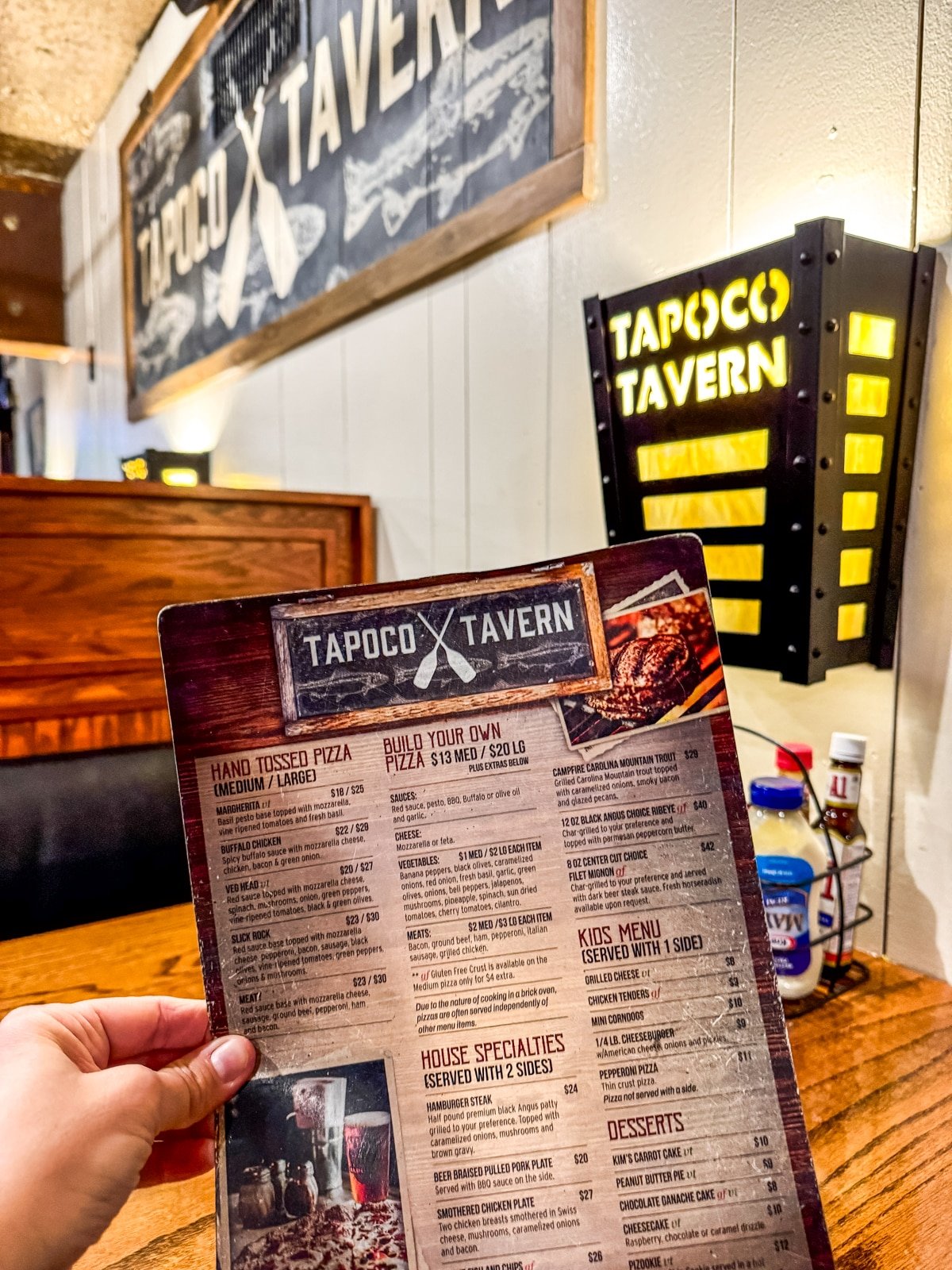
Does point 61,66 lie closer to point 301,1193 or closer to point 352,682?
point 352,682

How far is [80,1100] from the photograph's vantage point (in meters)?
0.42

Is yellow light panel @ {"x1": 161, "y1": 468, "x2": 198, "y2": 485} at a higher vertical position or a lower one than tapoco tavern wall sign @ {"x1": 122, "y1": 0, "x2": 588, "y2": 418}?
lower

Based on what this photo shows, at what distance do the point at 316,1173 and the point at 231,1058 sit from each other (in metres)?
0.07

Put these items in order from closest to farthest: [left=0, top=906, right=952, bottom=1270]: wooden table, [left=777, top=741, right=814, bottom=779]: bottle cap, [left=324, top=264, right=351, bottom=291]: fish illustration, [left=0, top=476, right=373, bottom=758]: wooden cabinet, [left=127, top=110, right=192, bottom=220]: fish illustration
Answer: [left=0, top=906, right=952, bottom=1270]: wooden table
[left=777, top=741, right=814, bottom=779]: bottle cap
[left=0, top=476, right=373, bottom=758]: wooden cabinet
[left=324, top=264, right=351, bottom=291]: fish illustration
[left=127, top=110, right=192, bottom=220]: fish illustration

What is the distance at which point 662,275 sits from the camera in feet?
3.94

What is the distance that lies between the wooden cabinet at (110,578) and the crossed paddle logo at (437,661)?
122 centimetres

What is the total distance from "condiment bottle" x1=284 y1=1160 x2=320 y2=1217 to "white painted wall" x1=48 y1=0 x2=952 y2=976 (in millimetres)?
773

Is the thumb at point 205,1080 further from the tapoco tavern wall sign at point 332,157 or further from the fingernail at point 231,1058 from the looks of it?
the tapoco tavern wall sign at point 332,157

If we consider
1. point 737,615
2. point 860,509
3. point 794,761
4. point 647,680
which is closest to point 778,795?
point 794,761

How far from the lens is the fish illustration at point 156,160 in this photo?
2.72 metres

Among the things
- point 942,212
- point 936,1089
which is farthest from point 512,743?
point 942,212

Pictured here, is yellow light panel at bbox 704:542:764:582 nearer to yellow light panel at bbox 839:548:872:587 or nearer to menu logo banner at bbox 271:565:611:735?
yellow light panel at bbox 839:548:872:587

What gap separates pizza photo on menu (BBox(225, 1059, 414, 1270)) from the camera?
1.34 ft

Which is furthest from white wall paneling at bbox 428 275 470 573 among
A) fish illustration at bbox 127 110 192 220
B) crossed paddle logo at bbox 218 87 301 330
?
fish illustration at bbox 127 110 192 220
